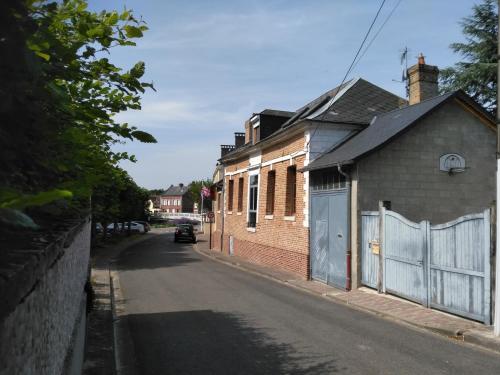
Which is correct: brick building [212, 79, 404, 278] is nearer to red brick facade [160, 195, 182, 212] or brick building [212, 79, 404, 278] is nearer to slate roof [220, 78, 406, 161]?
slate roof [220, 78, 406, 161]

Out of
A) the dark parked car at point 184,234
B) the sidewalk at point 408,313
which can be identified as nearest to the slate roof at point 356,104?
the sidewalk at point 408,313

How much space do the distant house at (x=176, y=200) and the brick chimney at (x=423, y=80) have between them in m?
106

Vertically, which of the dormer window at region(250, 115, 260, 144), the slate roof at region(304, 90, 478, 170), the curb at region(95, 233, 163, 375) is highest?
the dormer window at region(250, 115, 260, 144)

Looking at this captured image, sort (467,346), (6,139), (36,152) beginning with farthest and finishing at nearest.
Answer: (467,346) < (36,152) < (6,139)

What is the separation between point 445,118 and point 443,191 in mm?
2103

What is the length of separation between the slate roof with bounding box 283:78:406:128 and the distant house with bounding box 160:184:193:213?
103075 millimetres

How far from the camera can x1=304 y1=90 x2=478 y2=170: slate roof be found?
12914 millimetres

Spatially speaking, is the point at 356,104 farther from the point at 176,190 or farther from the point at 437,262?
the point at 176,190

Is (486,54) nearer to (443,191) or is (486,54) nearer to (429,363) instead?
(443,191)

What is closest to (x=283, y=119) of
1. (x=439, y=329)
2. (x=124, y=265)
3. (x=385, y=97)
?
(x=385, y=97)

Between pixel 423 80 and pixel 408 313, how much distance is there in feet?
32.9

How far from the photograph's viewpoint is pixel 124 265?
65.3ft

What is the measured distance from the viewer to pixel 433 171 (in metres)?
13.5

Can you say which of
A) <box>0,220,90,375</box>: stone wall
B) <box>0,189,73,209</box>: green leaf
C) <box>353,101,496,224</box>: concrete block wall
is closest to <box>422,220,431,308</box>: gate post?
<box>353,101,496,224</box>: concrete block wall
